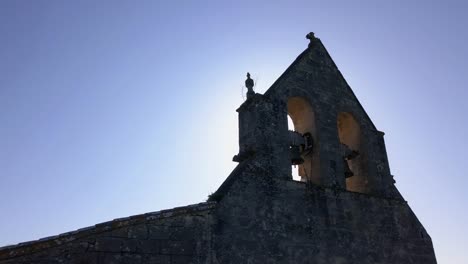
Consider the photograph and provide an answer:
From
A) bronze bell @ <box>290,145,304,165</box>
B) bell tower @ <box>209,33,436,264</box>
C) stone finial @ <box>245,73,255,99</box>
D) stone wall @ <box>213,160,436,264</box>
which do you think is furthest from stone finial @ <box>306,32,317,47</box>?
stone wall @ <box>213,160,436,264</box>

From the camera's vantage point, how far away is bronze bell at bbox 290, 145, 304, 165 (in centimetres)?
843

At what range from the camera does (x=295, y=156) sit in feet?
27.7

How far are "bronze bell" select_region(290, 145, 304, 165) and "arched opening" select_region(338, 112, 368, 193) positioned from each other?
1210 mm

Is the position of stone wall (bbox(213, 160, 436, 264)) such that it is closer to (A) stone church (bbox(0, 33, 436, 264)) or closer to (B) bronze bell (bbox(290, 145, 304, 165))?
(A) stone church (bbox(0, 33, 436, 264))

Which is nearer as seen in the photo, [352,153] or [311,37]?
[352,153]

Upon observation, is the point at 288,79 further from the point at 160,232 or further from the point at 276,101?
the point at 160,232

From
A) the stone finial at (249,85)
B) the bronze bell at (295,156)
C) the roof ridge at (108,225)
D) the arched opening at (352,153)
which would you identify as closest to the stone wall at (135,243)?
the roof ridge at (108,225)

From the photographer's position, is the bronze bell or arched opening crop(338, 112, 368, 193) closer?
the bronze bell

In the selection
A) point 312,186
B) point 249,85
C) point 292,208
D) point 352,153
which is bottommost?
point 292,208

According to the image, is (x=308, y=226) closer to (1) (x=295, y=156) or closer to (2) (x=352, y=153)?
(1) (x=295, y=156)

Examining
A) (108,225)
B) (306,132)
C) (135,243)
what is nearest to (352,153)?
(306,132)

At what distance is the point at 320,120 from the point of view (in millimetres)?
9086

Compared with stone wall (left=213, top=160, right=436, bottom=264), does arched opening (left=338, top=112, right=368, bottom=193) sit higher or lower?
higher

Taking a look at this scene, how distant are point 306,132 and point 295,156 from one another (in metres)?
0.94
